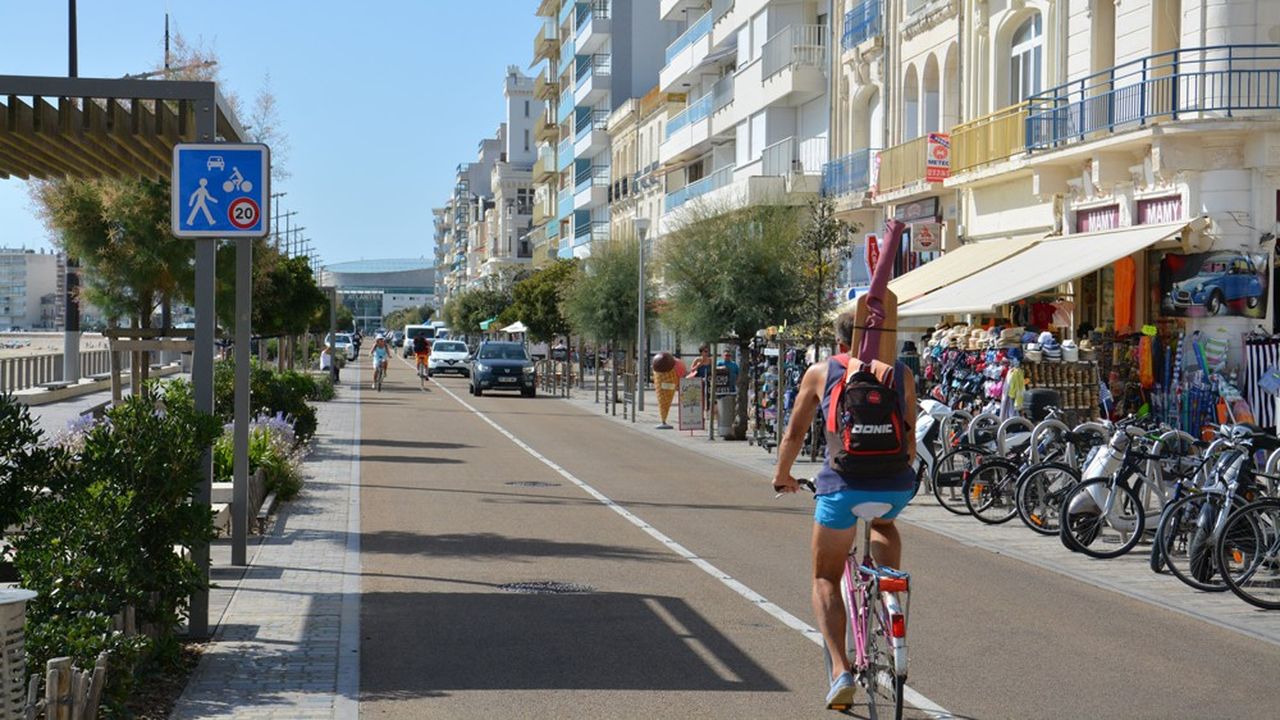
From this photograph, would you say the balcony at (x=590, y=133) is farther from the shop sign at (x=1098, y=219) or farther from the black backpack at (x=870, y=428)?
the black backpack at (x=870, y=428)

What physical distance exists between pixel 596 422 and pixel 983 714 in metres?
27.7

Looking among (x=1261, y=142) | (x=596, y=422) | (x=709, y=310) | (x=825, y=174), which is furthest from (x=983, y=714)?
(x=825, y=174)

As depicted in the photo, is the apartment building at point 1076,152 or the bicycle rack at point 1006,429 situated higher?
the apartment building at point 1076,152

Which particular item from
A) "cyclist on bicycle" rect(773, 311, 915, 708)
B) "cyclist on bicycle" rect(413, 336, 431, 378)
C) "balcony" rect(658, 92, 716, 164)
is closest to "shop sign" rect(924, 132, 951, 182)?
"balcony" rect(658, 92, 716, 164)

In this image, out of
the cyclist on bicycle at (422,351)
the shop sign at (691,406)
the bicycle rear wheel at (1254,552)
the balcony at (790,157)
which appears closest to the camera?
the bicycle rear wheel at (1254,552)

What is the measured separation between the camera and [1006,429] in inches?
648

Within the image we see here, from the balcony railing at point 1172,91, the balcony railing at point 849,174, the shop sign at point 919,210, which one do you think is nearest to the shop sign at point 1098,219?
the balcony railing at point 1172,91

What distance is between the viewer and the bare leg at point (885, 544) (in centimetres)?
696

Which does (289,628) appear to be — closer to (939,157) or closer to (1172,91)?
(1172,91)

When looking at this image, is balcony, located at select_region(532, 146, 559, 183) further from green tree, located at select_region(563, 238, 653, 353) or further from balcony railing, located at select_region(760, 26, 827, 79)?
balcony railing, located at select_region(760, 26, 827, 79)

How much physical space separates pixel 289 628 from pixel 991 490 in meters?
8.53

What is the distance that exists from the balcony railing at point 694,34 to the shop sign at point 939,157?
828 inches

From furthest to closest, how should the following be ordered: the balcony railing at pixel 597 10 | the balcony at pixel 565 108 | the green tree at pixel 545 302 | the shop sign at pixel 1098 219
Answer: the balcony at pixel 565 108
the balcony railing at pixel 597 10
the green tree at pixel 545 302
the shop sign at pixel 1098 219

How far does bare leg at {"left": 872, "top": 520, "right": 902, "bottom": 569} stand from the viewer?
696 centimetres
